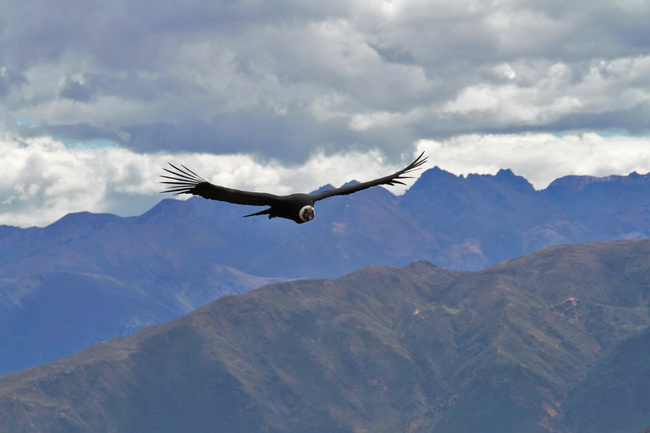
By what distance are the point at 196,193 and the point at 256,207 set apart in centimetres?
243

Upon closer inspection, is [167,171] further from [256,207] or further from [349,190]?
[349,190]

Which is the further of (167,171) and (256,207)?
(256,207)

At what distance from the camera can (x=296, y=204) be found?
120ft

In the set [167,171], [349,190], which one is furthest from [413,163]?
[167,171]

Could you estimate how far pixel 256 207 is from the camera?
1483 inches

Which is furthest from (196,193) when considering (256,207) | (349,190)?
(349,190)

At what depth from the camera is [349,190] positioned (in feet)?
146

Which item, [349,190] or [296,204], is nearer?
[296,204]

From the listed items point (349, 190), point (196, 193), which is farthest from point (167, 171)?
point (349, 190)

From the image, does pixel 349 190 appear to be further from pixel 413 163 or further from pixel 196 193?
pixel 196 193

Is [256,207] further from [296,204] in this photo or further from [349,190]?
[349,190]

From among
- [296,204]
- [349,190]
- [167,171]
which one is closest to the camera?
[167,171]

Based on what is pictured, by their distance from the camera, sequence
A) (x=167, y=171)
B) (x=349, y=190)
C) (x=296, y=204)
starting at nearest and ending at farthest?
1. (x=167, y=171)
2. (x=296, y=204)
3. (x=349, y=190)

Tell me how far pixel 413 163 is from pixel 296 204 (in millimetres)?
9770
